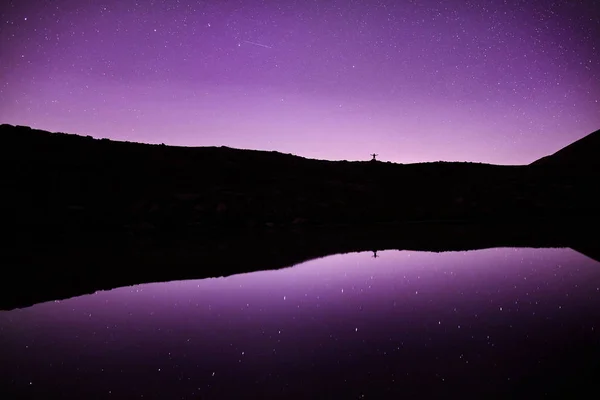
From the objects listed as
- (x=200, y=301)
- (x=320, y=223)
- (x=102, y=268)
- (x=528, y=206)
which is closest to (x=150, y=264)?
(x=102, y=268)

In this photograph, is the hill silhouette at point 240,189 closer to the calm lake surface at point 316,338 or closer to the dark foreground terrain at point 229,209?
the dark foreground terrain at point 229,209

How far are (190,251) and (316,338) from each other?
730 cm

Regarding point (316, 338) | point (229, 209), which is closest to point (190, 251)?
point (316, 338)

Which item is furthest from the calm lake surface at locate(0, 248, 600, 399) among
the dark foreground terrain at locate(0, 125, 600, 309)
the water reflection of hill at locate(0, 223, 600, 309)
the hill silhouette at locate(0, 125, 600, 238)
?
the hill silhouette at locate(0, 125, 600, 238)

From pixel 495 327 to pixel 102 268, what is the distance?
324 inches

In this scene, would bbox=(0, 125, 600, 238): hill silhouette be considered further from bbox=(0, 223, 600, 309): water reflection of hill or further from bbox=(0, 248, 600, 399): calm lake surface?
bbox=(0, 248, 600, 399): calm lake surface

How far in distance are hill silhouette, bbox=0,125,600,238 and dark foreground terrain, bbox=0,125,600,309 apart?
0.07 metres

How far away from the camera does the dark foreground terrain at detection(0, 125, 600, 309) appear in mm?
9906

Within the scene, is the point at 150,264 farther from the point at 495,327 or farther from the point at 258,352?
the point at 495,327

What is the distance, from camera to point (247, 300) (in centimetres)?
658

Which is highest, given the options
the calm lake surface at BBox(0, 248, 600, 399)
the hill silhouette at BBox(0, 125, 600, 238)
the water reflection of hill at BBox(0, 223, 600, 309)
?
the hill silhouette at BBox(0, 125, 600, 238)

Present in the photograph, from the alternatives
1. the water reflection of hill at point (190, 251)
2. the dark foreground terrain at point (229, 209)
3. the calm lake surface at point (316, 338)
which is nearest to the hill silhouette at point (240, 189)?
the dark foreground terrain at point (229, 209)

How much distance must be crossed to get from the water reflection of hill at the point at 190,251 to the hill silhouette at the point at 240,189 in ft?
9.16

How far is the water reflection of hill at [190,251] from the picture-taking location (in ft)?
25.9
